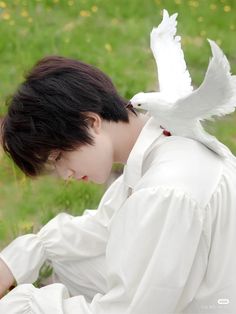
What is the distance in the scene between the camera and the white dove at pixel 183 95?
1705mm

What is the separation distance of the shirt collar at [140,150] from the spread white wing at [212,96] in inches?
4.5

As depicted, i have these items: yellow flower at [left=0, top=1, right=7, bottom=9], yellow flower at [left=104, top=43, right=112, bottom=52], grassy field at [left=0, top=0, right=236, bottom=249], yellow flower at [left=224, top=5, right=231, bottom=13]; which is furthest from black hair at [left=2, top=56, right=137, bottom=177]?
yellow flower at [left=224, top=5, right=231, bottom=13]

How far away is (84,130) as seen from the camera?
1.93 metres

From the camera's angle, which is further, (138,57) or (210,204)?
(138,57)

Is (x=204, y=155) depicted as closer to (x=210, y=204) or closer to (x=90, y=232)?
(x=210, y=204)

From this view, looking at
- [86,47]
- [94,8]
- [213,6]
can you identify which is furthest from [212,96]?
[213,6]

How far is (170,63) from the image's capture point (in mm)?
2094

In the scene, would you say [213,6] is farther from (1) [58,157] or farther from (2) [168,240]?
(2) [168,240]

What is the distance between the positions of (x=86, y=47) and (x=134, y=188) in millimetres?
2598

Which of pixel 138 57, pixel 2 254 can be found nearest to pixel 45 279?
pixel 2 254

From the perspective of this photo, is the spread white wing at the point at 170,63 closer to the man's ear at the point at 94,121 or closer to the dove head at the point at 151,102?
the dove head at the point at 151,102

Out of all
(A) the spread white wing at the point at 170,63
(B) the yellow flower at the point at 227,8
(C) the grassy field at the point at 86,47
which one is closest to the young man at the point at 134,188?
(A) the spread white wing at the point at 170,63

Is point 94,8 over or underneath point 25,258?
over

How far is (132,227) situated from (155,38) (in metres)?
0.65
